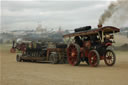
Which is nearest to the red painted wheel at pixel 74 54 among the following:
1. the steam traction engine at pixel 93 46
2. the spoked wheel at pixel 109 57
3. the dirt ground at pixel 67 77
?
the steam traction engine at pixel 93 46

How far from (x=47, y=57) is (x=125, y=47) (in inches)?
1076

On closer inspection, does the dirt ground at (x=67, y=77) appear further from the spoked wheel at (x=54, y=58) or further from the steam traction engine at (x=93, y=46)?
the spoked wheel at (x=54, y=58)

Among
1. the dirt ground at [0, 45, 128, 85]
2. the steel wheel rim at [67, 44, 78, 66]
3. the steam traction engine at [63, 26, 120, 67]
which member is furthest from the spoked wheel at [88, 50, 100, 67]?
the steel wheel rim at [67, 44, 78, 66]

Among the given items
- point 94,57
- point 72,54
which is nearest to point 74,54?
point 72,54

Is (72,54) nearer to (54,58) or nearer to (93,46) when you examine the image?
(93,46)

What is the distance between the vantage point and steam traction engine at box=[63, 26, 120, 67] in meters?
14.2

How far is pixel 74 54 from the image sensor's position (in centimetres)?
1620

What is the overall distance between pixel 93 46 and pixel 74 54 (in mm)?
1753

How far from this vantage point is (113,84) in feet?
26.5

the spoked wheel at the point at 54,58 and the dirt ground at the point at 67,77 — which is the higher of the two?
the spoked wheel at the point at 54,58

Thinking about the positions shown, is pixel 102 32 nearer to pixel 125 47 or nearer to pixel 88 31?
pixel 88 31

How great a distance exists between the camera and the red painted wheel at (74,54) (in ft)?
51.6

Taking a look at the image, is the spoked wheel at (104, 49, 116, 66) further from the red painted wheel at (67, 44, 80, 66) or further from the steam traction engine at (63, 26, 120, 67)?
the red painted wheel at (67, 44, 80, 66)

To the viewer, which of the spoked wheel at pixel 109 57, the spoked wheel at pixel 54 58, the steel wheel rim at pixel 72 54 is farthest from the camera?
the spoked wheel at pixel 54 58
